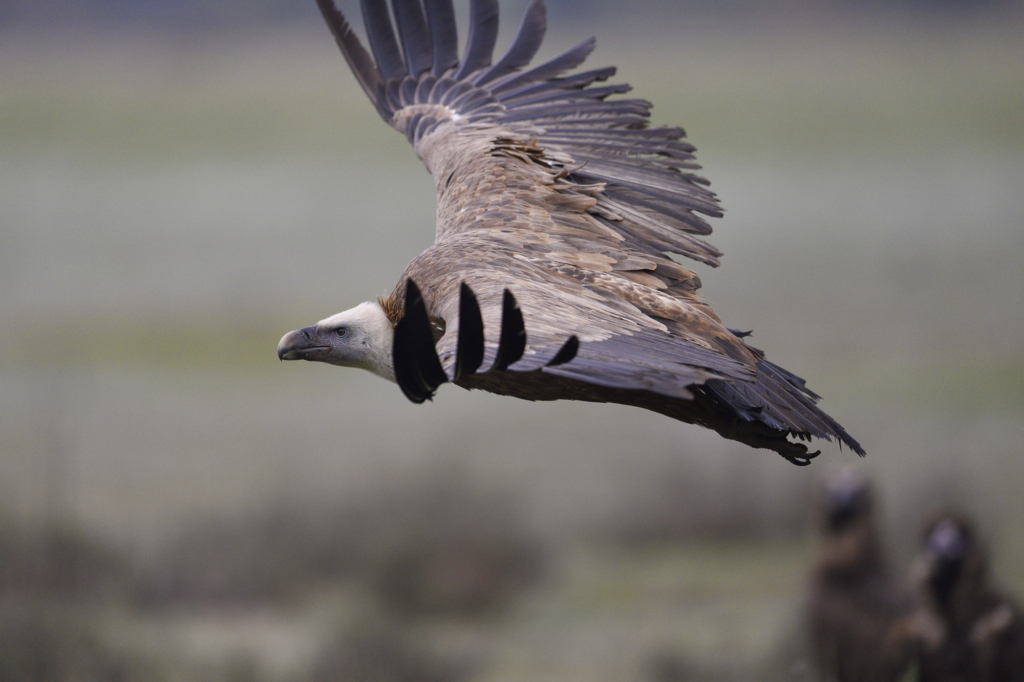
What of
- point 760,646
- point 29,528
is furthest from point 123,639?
point 760,646

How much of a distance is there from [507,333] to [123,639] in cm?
1091

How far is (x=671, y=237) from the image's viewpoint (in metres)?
5.99

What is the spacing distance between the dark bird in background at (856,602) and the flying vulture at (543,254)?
3272mm

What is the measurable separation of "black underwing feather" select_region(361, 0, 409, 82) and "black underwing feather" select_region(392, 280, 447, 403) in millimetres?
3961

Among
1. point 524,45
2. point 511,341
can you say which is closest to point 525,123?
point 524,45

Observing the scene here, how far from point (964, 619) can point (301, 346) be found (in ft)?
16.2

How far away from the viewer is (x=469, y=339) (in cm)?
386

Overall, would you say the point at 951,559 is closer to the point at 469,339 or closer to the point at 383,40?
the point at 383,40

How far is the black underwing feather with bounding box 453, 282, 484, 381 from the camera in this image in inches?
150

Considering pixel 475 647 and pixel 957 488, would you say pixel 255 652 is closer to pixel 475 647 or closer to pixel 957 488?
pixel 475 647

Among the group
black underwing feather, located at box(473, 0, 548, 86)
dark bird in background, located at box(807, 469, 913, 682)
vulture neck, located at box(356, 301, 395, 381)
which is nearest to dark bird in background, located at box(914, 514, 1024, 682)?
dark bird in background, located at box(807, 469, 913, 682)

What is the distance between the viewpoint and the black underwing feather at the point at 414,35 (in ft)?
24.2

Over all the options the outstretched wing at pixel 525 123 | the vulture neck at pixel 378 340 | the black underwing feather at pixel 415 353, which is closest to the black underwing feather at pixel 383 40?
the outstretched wing at pixel 525 123

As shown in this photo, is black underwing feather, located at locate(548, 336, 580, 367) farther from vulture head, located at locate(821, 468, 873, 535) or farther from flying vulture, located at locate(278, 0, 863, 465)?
vulture head, located at locate(821, 468, 873, 535)
